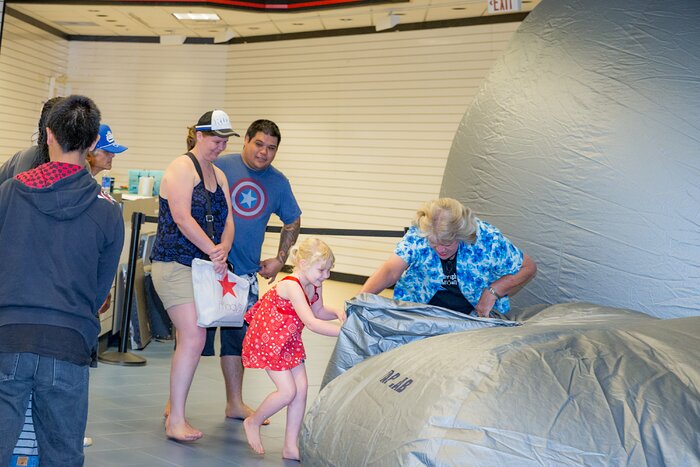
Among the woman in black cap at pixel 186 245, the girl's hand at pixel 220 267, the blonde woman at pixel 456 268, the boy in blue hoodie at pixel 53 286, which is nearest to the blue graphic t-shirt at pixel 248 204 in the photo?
the woman in black cap at pixel 186 245

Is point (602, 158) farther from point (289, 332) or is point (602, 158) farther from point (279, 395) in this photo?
point (279, 395)

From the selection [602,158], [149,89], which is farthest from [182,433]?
[149,89]

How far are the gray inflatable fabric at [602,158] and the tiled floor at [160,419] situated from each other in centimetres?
166

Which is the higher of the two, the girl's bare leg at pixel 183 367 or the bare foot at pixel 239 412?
the girl's bare leg at pixel 183 367

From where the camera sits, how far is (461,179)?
4.54 m

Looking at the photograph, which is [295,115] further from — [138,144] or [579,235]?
[579,235]

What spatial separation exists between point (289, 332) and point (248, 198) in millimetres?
1153

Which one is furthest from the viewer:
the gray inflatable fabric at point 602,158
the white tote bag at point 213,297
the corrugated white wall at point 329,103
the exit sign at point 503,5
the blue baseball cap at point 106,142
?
the corrugated white wall at point 329,103

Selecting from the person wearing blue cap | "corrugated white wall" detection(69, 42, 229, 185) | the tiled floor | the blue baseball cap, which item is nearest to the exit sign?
the tiled floor

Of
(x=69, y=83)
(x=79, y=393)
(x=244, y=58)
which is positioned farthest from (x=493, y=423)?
(x=69, y=83)

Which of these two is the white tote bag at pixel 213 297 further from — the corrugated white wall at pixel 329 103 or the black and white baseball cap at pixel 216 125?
the corrugated white wall at pixel 329 103

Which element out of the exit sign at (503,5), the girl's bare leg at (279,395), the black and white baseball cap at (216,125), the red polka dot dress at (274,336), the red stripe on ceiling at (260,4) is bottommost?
the girl's bare leg at (279,395)

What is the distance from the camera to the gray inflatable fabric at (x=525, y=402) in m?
2.37

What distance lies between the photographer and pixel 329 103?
14.2 meters
